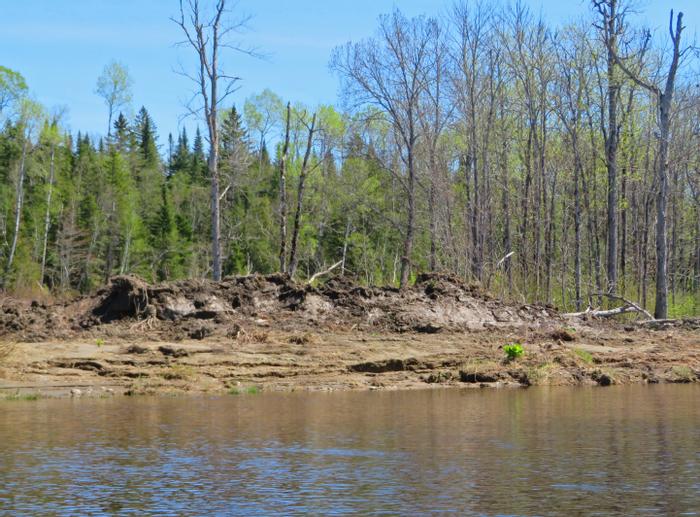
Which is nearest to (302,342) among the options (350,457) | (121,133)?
(350,457)

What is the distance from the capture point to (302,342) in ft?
60.6

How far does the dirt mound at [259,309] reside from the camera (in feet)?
62.1

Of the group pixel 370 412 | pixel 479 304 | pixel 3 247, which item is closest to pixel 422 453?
pixel 370 412

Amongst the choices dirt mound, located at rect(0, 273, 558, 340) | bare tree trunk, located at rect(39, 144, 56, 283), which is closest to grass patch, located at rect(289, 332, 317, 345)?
dirt mound, located at rect(0, 273, 558, 340)

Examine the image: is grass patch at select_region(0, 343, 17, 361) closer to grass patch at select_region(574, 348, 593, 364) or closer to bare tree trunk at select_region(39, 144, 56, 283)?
grass patch at select_region(574, 348, 593, 364)

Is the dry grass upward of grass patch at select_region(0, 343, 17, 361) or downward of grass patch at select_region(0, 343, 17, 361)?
upward

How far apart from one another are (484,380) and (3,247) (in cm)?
4937

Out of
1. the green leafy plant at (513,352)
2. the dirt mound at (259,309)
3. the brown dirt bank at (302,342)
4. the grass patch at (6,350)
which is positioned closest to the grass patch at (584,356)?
the brown dirt bank at (302,342)

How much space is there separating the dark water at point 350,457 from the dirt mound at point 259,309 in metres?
4.76

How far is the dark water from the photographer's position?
7059 mm

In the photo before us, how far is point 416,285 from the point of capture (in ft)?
73.6

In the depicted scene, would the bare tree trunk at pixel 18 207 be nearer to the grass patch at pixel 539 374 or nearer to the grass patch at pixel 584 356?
the grass patch at pixel 584 356

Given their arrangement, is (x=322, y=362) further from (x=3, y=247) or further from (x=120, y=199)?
(x=120, y=199)

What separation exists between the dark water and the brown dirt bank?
6.63 feet
